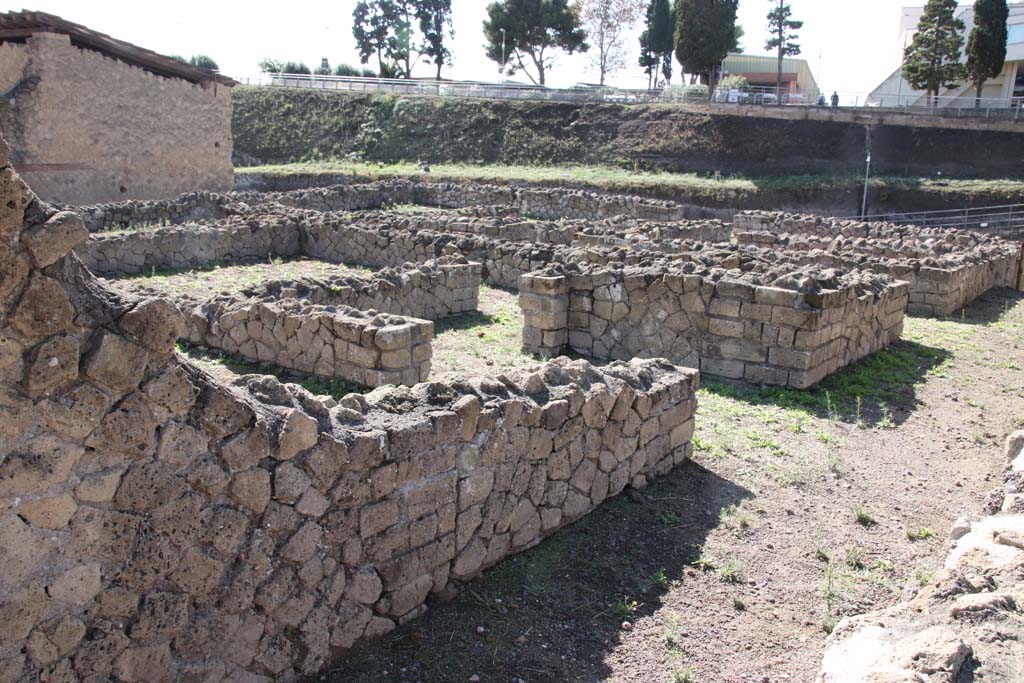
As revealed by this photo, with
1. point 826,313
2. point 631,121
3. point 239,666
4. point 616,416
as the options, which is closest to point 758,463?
point 616,416

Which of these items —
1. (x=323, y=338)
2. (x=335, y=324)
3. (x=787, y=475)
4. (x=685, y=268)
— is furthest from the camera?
(x=685, y=268)

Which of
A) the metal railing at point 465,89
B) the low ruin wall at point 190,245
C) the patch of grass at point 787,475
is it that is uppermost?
the metal railing at point 465,89

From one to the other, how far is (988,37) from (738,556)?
41.7 metres

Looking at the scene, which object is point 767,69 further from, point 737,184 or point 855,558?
point 855,558

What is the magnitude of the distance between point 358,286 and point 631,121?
3454 centimetres

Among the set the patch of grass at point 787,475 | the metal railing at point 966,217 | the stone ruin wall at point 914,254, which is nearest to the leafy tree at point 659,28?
the metal railing at point 966,217

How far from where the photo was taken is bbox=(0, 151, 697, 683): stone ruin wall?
319cm

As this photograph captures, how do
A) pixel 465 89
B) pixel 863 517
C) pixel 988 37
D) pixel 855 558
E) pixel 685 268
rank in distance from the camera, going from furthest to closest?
1. pixel 465 89
2. pixel 988 37
3. pixel 685 268
4. pixel 863 517
5. pixel 855 558

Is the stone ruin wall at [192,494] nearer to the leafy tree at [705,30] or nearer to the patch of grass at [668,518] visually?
the patch of grass at [668,518]

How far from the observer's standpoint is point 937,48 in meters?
40.4

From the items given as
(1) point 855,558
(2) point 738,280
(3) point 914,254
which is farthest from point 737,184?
(1) point 855,558

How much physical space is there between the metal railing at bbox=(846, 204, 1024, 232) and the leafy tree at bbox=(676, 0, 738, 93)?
1633cm

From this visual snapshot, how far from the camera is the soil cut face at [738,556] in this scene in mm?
4570

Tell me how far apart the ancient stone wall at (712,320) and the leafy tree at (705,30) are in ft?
120
